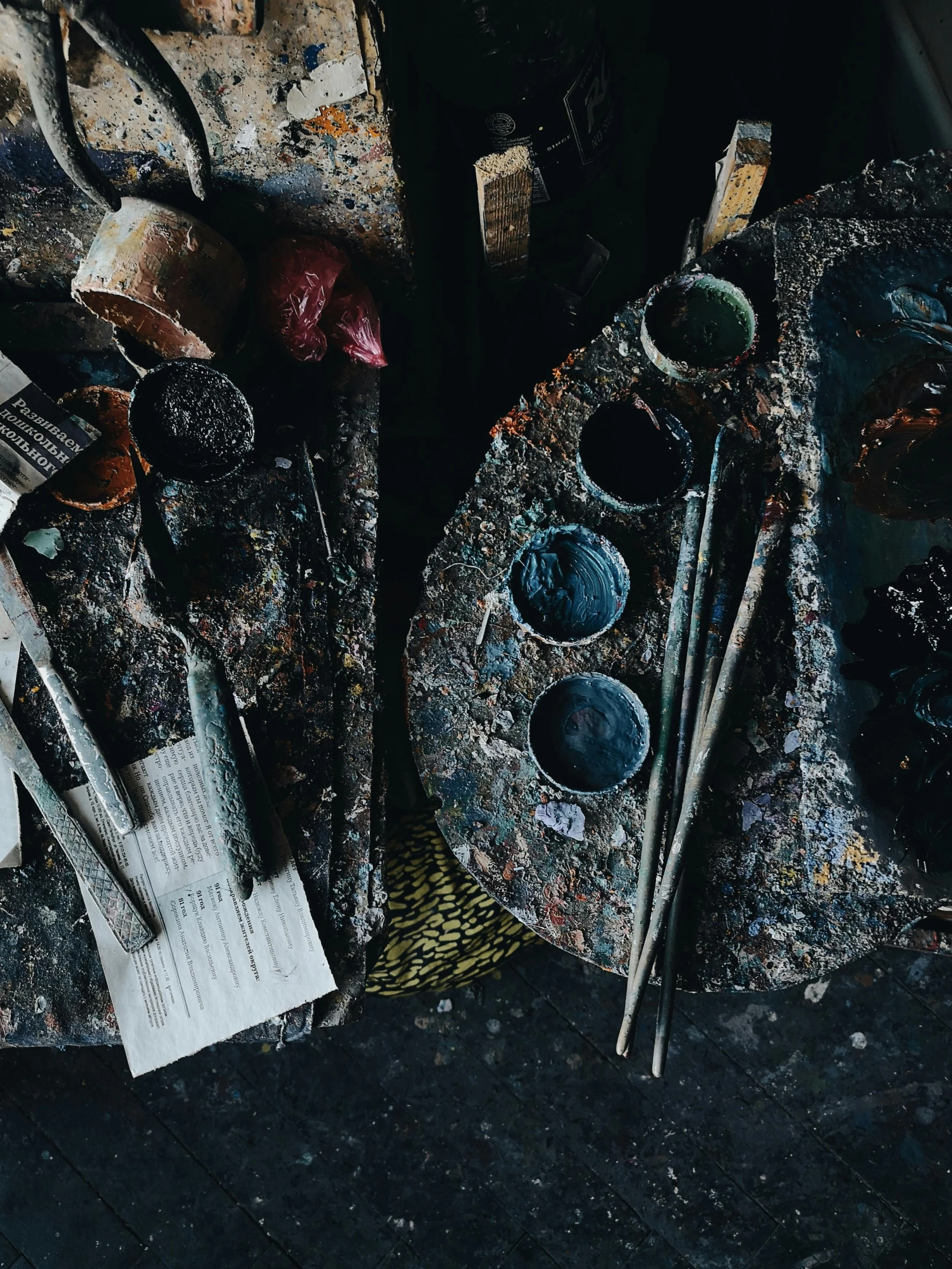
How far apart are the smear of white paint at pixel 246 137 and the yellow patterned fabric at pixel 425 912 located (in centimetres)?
136

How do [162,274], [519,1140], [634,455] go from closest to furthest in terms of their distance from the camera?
1. [162,274]
2. [634,455]
3. [519,1140]

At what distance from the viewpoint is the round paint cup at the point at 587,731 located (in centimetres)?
168

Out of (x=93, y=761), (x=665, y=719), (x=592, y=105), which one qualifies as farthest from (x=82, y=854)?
(x=592, y=105)

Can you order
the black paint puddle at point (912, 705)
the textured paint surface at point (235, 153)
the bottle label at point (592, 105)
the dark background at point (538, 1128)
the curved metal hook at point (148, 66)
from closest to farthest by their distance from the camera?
1. the curved metal hook at point (148, 66)
2. the textured paint surface at point (235, 153)
3. the black paint puddle at point (912, 705)
4. the bottle label at point (592, 105)
5. the dark background at point (538, 1128)

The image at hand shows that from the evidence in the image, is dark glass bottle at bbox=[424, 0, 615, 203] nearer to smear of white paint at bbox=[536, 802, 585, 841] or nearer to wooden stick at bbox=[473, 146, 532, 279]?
wooden stick at bbox=[473, 146, 532, 279]

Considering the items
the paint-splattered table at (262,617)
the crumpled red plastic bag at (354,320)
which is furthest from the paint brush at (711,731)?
the crumpled red plastic bag at (354,320)

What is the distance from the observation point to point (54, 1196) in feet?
8.32

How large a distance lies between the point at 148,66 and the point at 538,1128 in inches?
105

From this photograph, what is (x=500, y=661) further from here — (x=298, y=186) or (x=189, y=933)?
(x=298, y=186)

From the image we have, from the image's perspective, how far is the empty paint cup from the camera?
1.71m

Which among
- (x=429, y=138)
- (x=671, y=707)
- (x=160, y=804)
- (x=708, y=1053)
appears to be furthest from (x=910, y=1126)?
(x=429, y=138)

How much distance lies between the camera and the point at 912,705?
1616 mm

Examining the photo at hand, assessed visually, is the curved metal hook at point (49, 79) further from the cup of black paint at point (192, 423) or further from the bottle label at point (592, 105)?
the bottle label at point (592, 105)

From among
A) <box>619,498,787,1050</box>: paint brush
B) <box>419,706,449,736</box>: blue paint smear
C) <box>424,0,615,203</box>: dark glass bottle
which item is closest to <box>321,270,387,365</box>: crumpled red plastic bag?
<box>424,0,615,203</box>: dark glass bottle
